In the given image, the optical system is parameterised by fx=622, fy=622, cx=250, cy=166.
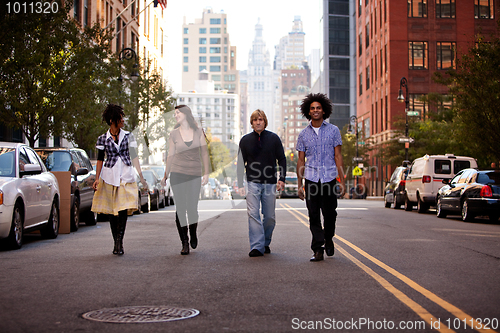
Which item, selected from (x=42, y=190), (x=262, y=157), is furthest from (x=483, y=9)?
(x=262, y=157)

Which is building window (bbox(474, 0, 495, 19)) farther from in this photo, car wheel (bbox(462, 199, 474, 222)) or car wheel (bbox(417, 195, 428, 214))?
car wheel (bbox(462, 199, 474, 222))

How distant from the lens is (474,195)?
57.6 ft

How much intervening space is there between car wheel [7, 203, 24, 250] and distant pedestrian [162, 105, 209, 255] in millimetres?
2723

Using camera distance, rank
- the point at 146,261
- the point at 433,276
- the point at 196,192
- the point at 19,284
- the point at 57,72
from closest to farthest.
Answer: the point at 19,284 < the point at 433,276 < the point at 146,261 < the point at 196,192 < the point at 57,72

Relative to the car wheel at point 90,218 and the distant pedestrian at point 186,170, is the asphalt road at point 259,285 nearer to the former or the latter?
the distant pedestrian at point 186,170

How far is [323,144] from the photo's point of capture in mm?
8648

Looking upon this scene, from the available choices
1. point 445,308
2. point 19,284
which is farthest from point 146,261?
point 445,308

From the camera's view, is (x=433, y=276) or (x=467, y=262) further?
(x=467, y=262)

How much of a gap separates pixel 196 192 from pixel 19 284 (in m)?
3.29

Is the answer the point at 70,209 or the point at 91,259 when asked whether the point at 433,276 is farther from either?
the point at 70,209

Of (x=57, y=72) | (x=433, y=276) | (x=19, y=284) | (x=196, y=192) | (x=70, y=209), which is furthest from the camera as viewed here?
(x=57, y=72)

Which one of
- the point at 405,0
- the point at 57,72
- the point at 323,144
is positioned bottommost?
the point at 323,144

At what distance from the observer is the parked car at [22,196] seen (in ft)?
31.8

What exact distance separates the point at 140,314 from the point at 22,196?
228 inches
